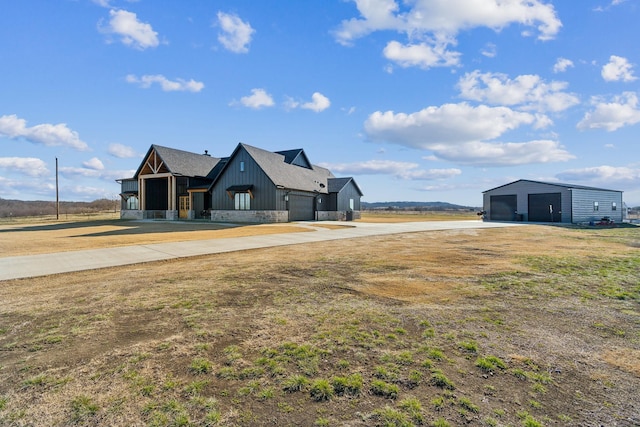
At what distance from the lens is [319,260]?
1005cm

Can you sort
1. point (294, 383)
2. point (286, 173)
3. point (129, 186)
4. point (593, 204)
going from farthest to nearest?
point (129, 186) < point (593, 204) < point (286, 173) < point (294, 383)

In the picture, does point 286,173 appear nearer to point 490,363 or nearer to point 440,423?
point 490,363

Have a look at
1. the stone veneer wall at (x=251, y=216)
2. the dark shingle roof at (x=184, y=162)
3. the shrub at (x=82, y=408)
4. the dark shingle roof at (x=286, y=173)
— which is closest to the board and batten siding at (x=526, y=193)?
the dark shingle roof at (x=286, y=173)

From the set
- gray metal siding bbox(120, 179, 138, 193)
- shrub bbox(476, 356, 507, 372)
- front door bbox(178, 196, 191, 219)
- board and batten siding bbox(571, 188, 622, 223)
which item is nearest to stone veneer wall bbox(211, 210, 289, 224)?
front door bbox(178, 196, 191, 219)

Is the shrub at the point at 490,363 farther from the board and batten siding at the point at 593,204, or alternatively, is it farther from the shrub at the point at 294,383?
the board and batten siding at the point at 593,204

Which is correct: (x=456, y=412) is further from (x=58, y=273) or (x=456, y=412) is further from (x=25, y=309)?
(x=58, y=273)

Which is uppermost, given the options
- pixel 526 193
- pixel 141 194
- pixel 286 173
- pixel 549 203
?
pixel 286 173

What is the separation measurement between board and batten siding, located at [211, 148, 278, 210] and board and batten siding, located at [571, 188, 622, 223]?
29614mm

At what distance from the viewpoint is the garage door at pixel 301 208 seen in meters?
32.5

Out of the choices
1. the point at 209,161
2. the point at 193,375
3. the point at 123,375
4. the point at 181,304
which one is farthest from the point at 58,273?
the point at 209,161

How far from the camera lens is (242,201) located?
31797 mm

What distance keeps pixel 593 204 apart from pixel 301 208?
103ft

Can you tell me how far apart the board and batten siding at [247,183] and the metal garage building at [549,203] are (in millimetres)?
25087

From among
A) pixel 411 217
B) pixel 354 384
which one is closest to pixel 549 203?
pixel 411 217
